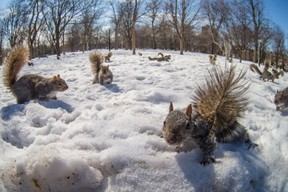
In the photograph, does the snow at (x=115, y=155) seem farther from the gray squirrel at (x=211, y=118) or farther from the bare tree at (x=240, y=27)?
the bare tree at (x=240, y=27)

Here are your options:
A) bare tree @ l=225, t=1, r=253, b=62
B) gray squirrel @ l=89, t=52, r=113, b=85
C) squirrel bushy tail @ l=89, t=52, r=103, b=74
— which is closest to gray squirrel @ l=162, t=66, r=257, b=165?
gray squirrel @ l=89, t=52, r=113, b=85

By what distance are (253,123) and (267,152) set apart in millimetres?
851

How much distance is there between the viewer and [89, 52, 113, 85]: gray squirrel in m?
6.43

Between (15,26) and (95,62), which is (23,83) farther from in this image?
(15,26)

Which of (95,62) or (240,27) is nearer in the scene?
(95,62)

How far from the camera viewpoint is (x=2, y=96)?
202 inches

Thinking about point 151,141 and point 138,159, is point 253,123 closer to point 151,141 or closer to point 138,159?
point 151,141

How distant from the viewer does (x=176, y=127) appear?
2.47 m

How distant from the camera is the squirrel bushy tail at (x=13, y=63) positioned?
454 centimetres

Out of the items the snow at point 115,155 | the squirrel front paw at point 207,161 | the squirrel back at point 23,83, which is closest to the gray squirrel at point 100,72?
Answer: the squirrel back at point 23,83

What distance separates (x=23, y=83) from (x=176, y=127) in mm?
3120

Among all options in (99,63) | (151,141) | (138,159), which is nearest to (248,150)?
(151,141)

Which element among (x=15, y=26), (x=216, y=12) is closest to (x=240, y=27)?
(x=216, y=12)

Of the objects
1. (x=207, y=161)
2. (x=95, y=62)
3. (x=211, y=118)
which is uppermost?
(x=95, y=62)
